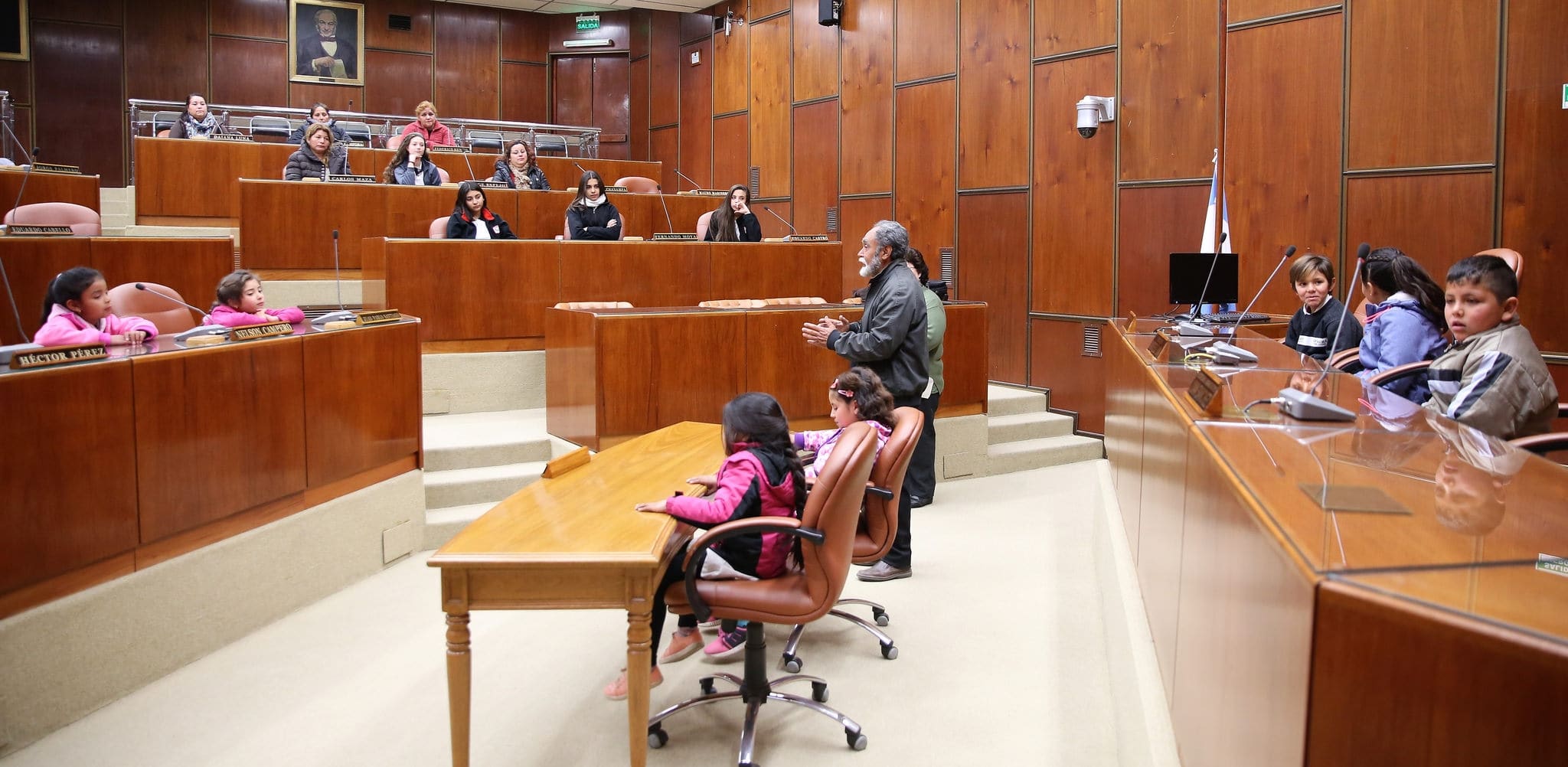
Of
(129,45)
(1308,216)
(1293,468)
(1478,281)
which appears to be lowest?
(1293,468)

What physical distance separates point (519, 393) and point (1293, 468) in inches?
199

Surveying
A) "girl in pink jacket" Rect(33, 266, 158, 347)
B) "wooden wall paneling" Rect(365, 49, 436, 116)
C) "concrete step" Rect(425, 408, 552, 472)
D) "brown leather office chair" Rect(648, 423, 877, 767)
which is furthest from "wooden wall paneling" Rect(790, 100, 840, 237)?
"brown leather office chair" Rect(648, 423, 877, 767)

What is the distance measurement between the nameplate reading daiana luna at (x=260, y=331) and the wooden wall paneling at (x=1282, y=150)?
508 centimetres

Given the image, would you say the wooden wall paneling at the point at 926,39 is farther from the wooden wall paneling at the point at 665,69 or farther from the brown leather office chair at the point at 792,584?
the brown leather office chair at the point at 792,584

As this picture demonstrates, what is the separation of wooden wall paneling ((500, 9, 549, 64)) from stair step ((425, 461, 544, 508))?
8.42 metres

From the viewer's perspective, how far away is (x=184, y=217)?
24.0ft

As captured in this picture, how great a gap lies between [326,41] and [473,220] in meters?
6.39

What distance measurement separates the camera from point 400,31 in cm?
1156

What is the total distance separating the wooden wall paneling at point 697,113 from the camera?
413 inches

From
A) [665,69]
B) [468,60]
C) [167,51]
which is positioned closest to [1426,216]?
[665,69]

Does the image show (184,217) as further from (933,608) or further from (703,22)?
(933,608)

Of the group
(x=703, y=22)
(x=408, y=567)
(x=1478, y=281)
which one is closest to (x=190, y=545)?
(x=408, y=567)

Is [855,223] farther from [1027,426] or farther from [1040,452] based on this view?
[1040,452]

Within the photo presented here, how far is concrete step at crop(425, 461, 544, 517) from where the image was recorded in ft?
15.5
